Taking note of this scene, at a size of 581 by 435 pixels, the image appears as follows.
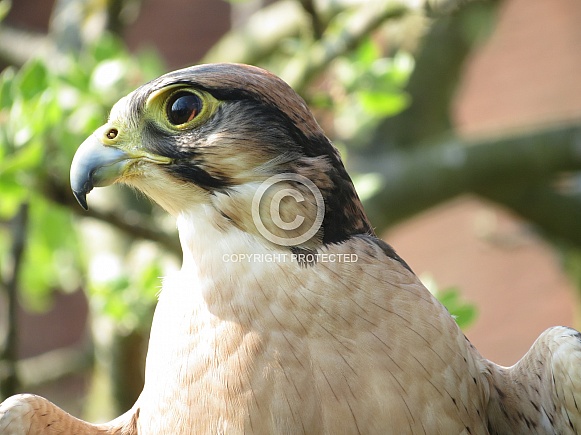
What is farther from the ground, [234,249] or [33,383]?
[234,249]

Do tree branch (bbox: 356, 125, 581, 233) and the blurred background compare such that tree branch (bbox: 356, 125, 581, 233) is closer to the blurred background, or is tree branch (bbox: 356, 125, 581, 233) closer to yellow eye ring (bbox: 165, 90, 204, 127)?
the blurred background

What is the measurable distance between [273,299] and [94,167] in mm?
513

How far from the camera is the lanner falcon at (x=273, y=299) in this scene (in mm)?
1822

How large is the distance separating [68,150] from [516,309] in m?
7.46

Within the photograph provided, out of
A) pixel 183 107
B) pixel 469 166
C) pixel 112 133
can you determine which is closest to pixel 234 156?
pixel 183 107

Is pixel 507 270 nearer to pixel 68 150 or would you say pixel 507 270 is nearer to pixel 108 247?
pixel 108 247

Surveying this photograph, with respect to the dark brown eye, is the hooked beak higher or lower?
lower

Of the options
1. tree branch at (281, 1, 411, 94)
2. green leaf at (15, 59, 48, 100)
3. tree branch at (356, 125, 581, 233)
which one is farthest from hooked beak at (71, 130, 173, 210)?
tree branch at (356, 125, 581, 233)

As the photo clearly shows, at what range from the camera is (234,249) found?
1.93 metres

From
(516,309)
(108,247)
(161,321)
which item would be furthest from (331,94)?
(516,309)

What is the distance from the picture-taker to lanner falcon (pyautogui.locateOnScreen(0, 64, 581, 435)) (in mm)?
1822

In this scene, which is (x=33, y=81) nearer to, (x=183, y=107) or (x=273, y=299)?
(x=183, y=107)

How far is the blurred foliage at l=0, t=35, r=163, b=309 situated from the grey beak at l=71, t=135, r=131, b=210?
0.83 m

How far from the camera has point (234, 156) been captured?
195 cm
